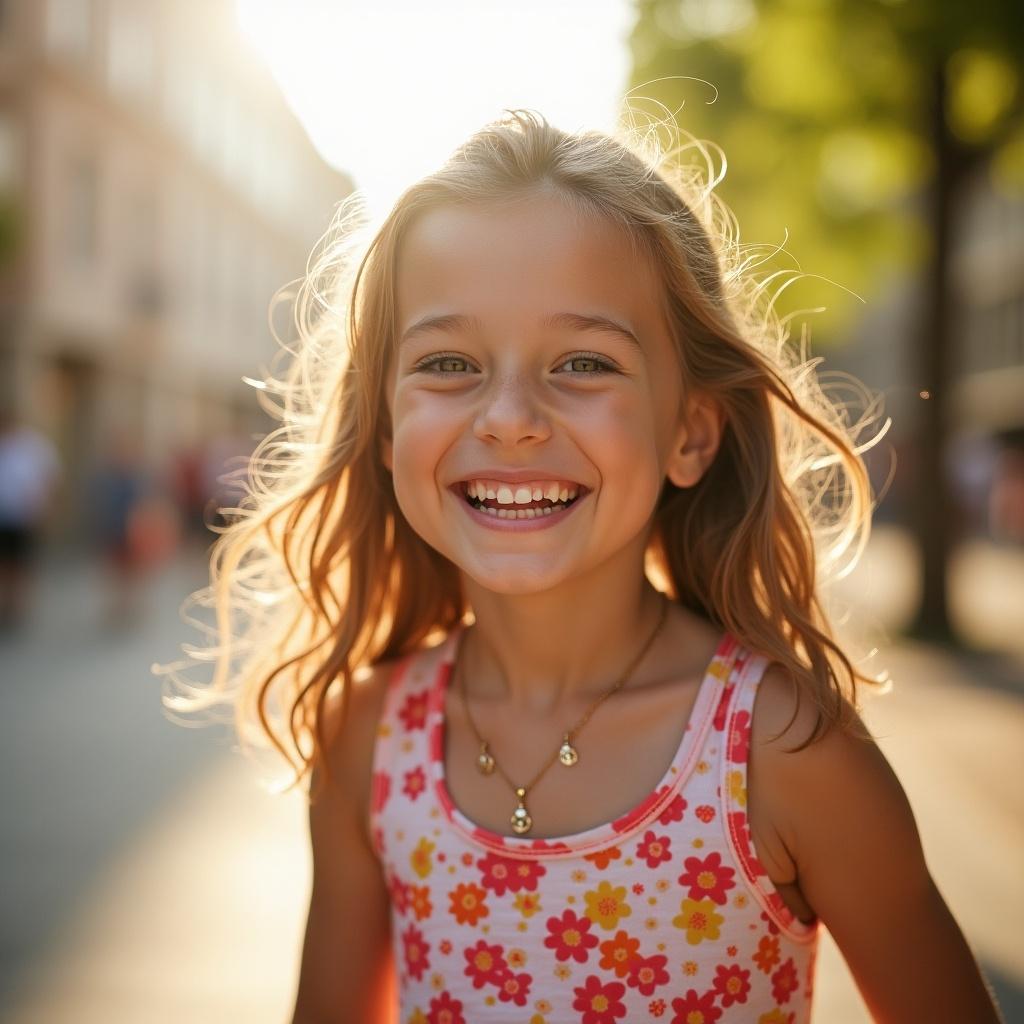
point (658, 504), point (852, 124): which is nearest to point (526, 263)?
point (658, 504)

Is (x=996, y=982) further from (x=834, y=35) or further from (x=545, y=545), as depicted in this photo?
(x=834, y=35)

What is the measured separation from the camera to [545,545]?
169 cm

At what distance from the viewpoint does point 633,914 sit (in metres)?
1.63

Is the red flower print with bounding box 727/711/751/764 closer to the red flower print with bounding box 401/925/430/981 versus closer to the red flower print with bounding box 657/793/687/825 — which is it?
the red flower print with bounding box 657/793/687/825

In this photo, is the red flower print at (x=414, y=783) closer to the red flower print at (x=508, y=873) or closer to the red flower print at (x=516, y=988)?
the red flower print at (x=508, y=873)

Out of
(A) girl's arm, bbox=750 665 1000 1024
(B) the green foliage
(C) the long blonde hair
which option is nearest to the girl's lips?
(C) the long blonde hair

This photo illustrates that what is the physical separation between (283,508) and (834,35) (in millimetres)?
8246

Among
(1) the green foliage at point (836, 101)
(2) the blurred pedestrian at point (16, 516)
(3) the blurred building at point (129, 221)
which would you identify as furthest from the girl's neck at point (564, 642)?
(3) the blurred building at point (129, 221)

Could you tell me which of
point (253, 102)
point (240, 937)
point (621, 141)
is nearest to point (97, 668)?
point (240, 937)

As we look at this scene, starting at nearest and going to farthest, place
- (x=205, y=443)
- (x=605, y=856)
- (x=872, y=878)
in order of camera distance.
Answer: (x=872, y=878)
(x=605, y=856)
(x=205, y=443)

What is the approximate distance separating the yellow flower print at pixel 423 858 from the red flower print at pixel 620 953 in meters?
0.29

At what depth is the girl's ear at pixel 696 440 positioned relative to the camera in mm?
1893

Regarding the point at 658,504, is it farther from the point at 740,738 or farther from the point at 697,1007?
the point at 697,1007

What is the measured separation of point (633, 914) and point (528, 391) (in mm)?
745
